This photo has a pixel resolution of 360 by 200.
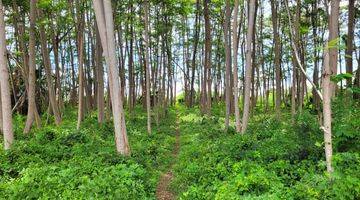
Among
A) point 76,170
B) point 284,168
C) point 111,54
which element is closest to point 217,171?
point 284,168

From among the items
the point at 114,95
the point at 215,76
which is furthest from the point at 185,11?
the point at 215,76

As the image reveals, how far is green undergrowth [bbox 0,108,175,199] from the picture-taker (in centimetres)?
659

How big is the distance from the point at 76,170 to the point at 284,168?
4.39 m

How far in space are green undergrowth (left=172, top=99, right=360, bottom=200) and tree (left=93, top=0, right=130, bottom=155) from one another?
1.90 metres

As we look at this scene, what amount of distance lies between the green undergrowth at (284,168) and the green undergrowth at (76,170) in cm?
101

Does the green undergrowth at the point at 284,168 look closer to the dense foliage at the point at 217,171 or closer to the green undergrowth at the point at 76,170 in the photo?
the dense foliage at the point at 217,171

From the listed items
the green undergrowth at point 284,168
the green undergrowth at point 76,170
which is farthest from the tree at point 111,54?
the green undergrowth at point 284,168

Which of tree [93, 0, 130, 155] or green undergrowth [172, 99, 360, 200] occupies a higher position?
tree [93, 0, 130, 155]

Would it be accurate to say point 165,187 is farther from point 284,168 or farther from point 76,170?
point 284,168

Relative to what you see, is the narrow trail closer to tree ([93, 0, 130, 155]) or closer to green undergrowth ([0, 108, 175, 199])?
green undergrowth ([0, 108, 175, 199])

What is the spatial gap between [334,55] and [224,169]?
12.0ft

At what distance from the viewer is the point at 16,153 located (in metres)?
9.45

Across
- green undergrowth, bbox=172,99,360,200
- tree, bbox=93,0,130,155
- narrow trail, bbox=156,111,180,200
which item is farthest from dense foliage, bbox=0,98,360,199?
tree, bbox=93,0,130,155

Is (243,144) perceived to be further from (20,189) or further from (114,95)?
(20,189)
